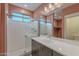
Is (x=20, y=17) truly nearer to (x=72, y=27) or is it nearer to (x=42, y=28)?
(x=42, y=28)

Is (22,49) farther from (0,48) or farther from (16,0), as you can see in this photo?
(16,0)

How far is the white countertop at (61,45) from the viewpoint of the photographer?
1.45 metres

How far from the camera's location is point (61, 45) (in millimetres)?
1553

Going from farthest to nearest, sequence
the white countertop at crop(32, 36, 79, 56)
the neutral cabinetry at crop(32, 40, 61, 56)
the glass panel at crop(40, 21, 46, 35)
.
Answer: the glass panel at crop(40, 21, 46, 35) → the neutral cabinetry at crop(32, 40, 61, 56) → the white countertop at crop(32, 36, 79, 56)

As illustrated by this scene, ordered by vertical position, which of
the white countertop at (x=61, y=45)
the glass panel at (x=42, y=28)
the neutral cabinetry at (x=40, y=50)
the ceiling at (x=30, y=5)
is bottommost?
the neutral cabinetry at (x=40, y=50)

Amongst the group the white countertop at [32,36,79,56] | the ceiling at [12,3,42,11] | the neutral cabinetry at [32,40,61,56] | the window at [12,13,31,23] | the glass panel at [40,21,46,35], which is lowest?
the neutral cabinetry at [32,40,61,56]

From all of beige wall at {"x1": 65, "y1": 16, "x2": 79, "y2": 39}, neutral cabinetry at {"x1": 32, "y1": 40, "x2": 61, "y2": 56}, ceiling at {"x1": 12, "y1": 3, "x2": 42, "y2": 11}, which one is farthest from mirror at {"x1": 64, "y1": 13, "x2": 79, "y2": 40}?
ceiling at {"x1": 12, "y1": 3, "x2": 42, "y2": 11}

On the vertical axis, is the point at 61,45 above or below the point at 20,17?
below

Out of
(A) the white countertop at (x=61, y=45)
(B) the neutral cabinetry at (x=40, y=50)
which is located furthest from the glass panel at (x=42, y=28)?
(B) the neutral cabinetry at (x=40, y=50)

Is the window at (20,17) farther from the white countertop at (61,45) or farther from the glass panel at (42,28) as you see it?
the white countertop at (61,45)

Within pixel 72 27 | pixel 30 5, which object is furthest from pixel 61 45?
pixel 30 5

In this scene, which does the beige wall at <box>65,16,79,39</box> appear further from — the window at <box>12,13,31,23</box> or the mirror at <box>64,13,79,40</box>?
the window at <box>12,13,31,23</box>

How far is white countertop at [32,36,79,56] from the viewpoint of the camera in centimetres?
145

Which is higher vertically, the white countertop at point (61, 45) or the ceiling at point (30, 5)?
the ceiling at point (30, 5)
